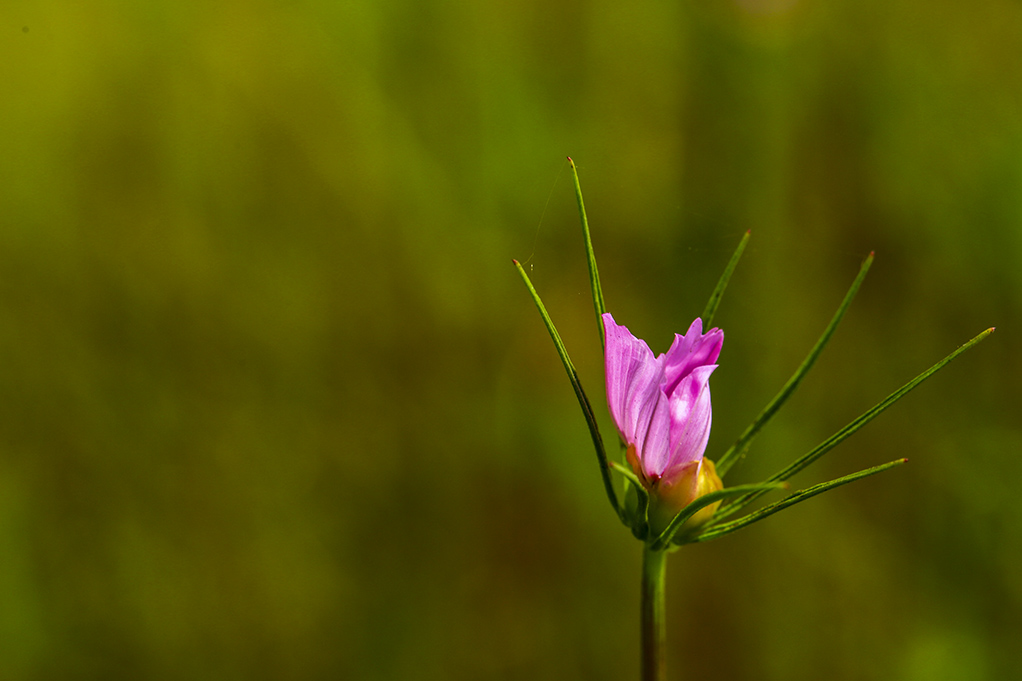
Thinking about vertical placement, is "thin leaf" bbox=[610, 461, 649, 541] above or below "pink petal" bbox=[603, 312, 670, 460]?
below

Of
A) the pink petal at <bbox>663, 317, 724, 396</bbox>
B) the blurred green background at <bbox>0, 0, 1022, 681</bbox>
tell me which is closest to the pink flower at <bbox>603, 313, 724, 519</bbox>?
the pink petal at <bbox>663, 317, 724, 396</bbox>

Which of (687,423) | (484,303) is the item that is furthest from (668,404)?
(484,303)

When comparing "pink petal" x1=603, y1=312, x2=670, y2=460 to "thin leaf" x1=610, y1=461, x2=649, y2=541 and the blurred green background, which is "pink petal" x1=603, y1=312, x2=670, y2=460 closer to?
"thin leaf" x1=610, y1=461, x2=649, y2=541

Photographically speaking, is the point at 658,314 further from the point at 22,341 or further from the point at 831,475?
the point at 22,341

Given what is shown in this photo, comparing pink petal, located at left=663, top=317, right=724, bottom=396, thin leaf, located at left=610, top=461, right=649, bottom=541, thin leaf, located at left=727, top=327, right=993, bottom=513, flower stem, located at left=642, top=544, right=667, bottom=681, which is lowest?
flower stem, located at left=642, top=544, right=667, bottom=681

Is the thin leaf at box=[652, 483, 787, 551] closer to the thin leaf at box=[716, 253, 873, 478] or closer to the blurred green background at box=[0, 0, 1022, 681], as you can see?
the thin leaf at box=[716, 253, 873, 478]

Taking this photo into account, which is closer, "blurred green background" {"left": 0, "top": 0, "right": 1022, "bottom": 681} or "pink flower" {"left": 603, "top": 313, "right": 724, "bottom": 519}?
"pink flower" {"left": 603, "top": 313, "right": 724, "bottom": 519}

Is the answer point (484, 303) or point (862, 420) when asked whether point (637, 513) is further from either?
point (484, 303)
